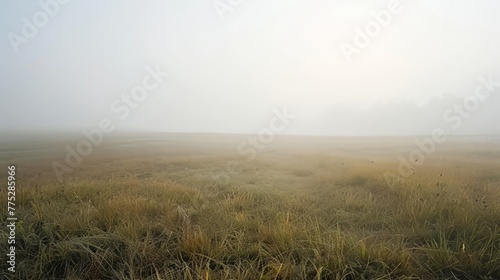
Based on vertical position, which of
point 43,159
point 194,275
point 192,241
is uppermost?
point 43,159

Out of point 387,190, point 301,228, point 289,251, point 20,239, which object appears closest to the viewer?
point 289,251

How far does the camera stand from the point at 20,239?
332cm

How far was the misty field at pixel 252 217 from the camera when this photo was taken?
2.80 metres

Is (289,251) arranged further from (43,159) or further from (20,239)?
(43,159)

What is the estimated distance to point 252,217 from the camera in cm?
447

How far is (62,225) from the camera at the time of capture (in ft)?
11.5

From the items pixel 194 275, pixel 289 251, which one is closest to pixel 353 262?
pixel 289 251

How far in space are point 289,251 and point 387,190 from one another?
13.0 feet

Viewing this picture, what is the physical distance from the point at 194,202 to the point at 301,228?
90.9 inches

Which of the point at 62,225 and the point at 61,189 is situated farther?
the point at 61,189

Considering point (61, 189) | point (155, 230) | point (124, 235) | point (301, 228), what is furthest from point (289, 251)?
point (61, 189)

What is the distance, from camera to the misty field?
2797 millimetres

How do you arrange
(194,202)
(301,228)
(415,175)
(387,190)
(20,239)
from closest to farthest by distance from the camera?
(20,239)
(301,228)
(194,202)
(387,190)
(415,175)

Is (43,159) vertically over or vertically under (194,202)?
over
